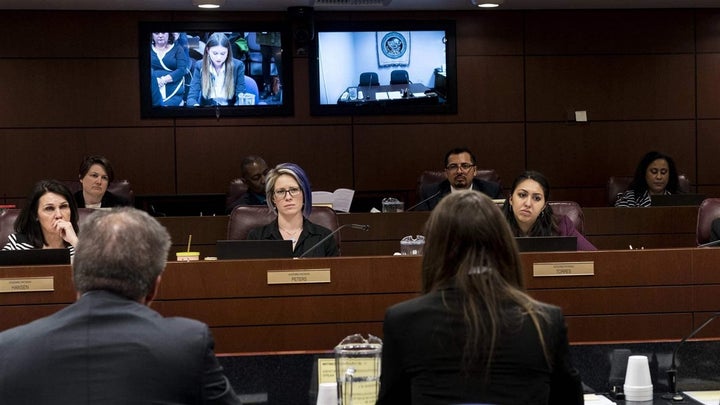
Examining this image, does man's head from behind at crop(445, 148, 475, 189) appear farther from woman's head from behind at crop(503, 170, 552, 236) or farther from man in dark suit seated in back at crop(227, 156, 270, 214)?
woman's head from behind at crop(503, 170, 552, 236)

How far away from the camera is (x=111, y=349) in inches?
71.8

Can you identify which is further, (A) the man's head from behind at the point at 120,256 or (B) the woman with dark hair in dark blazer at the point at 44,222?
(B) the woman with dark hair in dark blazer at the point at 44,222

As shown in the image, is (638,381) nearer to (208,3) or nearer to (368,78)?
(208,3)

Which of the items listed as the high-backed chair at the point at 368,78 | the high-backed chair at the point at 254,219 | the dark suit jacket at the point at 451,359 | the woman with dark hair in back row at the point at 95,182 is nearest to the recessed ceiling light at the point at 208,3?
the high-backed chair at the point at 368,78

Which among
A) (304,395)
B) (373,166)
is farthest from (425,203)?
(304,395)

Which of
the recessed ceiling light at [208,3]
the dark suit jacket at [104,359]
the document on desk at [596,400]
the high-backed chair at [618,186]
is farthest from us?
the high-backed chair at [618,186]

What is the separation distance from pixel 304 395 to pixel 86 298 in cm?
108

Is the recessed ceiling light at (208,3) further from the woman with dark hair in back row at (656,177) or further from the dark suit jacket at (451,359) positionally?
the dark suit jacket at (451,359)

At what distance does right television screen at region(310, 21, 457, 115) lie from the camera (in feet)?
27.7

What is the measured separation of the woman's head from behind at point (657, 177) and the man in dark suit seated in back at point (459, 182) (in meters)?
1.21

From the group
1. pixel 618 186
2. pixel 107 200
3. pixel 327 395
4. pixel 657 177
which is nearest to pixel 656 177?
pixel 657 177

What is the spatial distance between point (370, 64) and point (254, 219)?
140 inches

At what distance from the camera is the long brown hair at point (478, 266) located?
80.7 inches

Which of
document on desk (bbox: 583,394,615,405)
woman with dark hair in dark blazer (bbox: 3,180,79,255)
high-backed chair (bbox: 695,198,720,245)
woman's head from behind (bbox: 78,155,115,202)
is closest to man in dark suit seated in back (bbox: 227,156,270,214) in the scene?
woman's head from behind (bbox: 78,155,115,202)
